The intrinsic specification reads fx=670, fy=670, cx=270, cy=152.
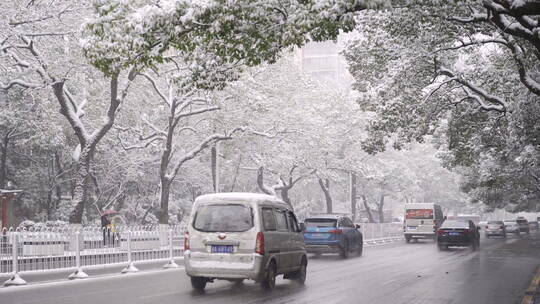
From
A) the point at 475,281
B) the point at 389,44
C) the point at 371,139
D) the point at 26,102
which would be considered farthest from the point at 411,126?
the point at 26,102

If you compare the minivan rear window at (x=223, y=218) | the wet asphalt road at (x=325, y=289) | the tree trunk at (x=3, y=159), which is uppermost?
the tree trunk at (x=3, y=159)

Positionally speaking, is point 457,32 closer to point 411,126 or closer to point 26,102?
point 411,126

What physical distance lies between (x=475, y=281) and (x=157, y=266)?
1040cm

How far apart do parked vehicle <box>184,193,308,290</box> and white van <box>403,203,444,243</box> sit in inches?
1268

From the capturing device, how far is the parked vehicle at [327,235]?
26031 mm

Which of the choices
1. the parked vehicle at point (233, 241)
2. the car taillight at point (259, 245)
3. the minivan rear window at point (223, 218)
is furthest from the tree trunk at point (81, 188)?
the car taillight at point (259, 245)

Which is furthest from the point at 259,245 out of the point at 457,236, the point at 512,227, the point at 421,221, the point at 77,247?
the point at 512,227

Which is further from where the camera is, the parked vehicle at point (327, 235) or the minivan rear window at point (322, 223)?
the minivan rear window at point (322, 223)

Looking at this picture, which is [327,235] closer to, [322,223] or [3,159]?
[322,223]

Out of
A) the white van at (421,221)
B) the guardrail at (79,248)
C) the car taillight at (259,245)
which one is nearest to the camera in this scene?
the car taillight at (259,245)

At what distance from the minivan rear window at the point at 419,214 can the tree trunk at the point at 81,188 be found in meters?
24.2

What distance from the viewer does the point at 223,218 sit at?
13.9m

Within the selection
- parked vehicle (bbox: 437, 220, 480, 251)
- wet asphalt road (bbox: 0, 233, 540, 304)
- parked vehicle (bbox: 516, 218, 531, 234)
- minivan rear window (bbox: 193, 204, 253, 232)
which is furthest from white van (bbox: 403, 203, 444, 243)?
minivan rear window (bbox: 193, 204, 253, 232)

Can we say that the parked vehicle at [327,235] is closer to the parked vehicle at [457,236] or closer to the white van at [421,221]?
the parked vehicle at [457,236]
